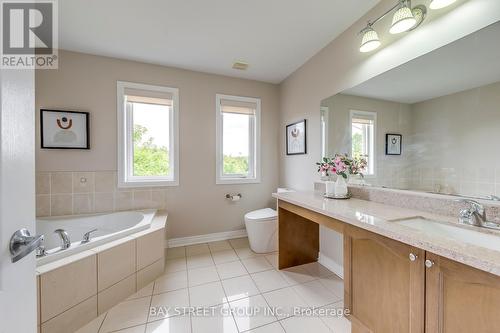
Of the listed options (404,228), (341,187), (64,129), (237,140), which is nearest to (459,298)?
(404,228)

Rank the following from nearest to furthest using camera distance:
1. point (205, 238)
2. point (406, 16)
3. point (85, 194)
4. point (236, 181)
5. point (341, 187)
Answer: point (406, 16), point (341, 187), point (85, 194), point (205, 238), point (236, 181)

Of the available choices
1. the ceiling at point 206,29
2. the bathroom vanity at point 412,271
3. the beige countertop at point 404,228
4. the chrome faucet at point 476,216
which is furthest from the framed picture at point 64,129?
the chrome faucet at point 476,216

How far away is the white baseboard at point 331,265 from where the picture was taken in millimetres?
1973

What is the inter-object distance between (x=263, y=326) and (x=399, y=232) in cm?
111

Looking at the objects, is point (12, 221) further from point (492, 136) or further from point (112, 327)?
point (492, 136)

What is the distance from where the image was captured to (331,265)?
2.09 m

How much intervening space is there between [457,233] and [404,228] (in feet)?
1.04

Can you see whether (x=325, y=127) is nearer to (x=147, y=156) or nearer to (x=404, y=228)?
(x=404, y=228)

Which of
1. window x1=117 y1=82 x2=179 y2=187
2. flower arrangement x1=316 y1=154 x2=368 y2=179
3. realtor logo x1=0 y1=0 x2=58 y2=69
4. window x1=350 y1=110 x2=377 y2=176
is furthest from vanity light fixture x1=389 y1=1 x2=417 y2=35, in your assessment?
window x1=117 y1=82 x2=179 y2=187

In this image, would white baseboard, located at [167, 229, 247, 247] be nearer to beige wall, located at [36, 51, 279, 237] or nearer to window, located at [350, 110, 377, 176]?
beige wall, located at [36, 51, 279, 237]

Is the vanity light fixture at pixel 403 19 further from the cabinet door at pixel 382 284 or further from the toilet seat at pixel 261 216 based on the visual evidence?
the toilet seat at pixel 261 216

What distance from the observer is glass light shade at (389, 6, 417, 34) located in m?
1.27

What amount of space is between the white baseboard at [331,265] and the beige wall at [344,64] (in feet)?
0.17

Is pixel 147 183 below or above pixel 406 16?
below
